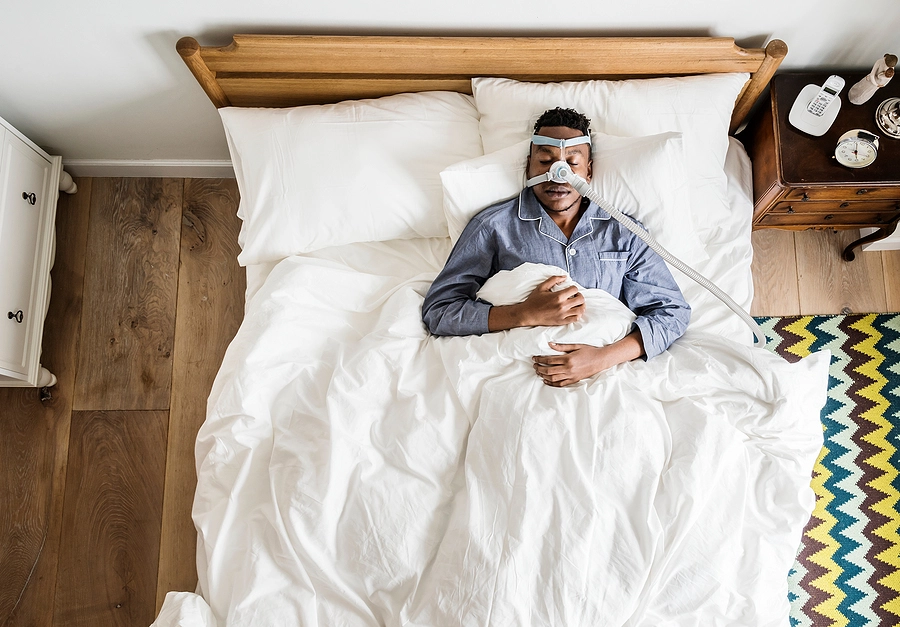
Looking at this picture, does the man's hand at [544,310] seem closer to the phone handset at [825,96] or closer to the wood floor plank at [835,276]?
the phone handset at [825,96]

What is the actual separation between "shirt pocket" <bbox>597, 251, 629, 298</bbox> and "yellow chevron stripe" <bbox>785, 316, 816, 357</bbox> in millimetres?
748

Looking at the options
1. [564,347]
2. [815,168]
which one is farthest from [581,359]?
[815,168]

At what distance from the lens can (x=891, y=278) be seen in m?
2.00

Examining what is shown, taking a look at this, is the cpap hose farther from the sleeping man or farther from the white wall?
the white wall

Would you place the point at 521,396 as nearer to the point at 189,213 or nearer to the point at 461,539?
the point at 461,539

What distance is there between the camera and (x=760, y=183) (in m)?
1.78

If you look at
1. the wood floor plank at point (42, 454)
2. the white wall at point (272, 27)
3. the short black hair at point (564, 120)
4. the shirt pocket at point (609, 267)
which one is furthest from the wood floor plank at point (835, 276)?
the wood floor plank at point (42, 454)

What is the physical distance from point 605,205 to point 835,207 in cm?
86

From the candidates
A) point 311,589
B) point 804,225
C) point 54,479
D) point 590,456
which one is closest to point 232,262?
point 54,479

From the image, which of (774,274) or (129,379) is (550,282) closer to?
(774,274)

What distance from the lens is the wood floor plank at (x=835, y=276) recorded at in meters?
1.98

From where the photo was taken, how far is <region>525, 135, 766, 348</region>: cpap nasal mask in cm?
137

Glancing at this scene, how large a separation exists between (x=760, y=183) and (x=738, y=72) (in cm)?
32

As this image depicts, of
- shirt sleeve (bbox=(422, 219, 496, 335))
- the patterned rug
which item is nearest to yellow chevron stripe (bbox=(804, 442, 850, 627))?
the patterned rug
